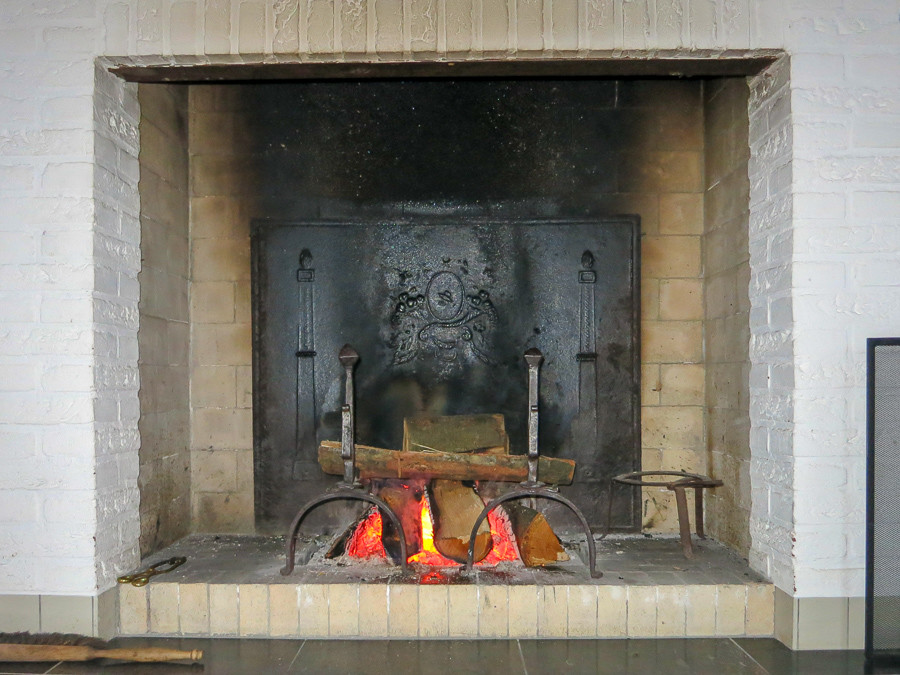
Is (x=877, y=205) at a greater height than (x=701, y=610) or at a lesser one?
greater

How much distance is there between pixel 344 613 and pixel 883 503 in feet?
7.17

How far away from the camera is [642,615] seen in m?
2.86

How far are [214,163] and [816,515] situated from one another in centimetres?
346

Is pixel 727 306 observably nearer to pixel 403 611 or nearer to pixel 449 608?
pixel 449 608

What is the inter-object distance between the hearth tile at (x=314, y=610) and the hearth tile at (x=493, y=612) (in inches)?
25.9

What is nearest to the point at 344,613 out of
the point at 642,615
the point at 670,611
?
the point at 642,615

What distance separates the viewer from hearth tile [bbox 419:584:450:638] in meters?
2.86

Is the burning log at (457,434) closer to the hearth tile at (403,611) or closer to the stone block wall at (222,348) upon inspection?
the hearth tile at (403,611)

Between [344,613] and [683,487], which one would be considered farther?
[683,487]

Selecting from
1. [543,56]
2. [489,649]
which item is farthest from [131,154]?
[489,649]

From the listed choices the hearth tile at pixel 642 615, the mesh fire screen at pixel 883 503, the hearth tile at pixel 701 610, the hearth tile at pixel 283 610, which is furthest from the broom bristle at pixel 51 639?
the mesh fire screen at pixel 883 503

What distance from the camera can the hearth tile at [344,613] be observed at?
113 inches

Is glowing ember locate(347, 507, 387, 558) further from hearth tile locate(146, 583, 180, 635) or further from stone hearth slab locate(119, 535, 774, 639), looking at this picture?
hearth tile locate(146, 583, 180, 635)

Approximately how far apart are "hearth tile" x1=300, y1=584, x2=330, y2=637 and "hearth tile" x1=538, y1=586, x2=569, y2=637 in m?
0.91
